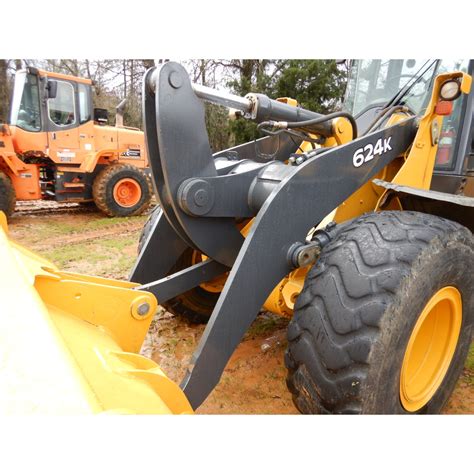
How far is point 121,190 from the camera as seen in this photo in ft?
29.4

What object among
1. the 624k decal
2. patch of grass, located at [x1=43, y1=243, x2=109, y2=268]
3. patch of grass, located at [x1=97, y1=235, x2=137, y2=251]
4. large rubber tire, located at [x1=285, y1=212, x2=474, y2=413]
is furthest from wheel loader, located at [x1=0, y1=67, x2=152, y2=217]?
large rubber tire, located at [x1=285, y1=212, x2=474, y2=413]

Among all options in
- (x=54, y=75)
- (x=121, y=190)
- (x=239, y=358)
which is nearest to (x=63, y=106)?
(x=54, y=75)

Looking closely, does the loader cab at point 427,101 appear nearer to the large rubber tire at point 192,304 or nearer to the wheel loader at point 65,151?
the large rubber tire at point 192,304

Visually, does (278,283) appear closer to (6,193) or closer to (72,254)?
(72,254)

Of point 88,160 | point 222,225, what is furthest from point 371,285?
point 88,160

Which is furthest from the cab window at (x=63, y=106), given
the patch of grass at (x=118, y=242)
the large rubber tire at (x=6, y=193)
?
the patch of grass at (x=118, y=242)

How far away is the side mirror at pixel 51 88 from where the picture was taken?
24.6 ft

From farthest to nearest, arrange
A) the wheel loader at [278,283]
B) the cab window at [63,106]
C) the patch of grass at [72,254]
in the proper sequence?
the cab window at [63,106], the patch of grass at [72,254], the wheel loader at [278,283]

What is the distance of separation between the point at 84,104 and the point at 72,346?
8429 millimetres

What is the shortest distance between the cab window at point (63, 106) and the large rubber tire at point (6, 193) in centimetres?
170

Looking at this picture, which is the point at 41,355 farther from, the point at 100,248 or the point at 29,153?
the point at 29,153

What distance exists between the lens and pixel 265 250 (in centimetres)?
171

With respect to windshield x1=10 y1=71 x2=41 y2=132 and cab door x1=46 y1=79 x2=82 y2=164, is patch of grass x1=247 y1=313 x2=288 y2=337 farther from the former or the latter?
windshield x1=10 y1=71 x2=41 y2=132

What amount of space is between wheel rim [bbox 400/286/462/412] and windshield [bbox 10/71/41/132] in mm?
8337
